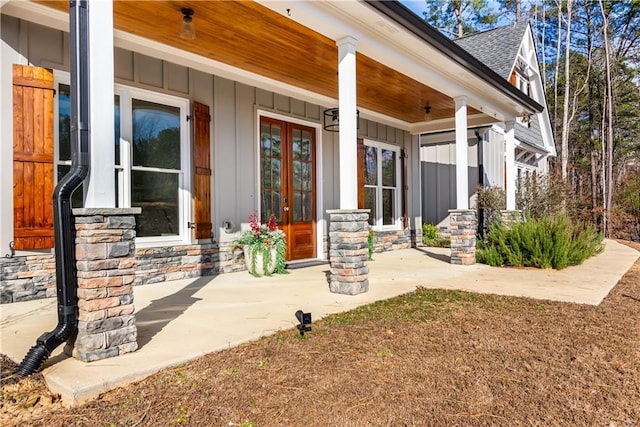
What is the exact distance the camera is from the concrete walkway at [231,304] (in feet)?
A: 7.63

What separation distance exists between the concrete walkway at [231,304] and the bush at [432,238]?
10.3 feet

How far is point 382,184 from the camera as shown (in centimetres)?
884

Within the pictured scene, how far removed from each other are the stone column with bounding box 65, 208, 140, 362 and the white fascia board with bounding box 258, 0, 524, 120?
2.39 meters

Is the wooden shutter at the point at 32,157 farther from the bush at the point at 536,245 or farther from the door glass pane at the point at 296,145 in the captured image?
the bush at the point at 536,245

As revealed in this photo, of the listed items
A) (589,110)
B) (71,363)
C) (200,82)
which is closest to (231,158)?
(200,82)

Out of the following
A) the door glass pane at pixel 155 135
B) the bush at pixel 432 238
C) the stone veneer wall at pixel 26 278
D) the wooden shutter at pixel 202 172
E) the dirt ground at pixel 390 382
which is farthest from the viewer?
the bush at pixel 432 238

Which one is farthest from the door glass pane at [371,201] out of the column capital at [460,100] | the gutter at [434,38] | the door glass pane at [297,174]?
the gutter at [434,38]

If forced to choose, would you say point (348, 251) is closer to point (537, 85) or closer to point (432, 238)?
point (432, 238)

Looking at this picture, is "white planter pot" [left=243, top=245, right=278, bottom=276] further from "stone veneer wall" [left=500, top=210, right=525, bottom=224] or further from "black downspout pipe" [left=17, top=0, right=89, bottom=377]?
"stone veneer wall" [left=500, top=210, right=525, bottom=224]

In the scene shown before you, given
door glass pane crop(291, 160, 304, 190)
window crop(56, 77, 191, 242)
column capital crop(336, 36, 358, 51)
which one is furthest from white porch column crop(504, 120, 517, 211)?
window crop(56, 77, 191, 242)

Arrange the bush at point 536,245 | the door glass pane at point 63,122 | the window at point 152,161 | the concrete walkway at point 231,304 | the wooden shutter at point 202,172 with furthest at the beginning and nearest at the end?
the bush at point 536,245 < the wooden shutter at point 202,172 < the window at point 152,161 < the door glass pane at point 63,122 < the concrete walkway at point 231,304

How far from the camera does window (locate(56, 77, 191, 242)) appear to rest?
4.68 metres

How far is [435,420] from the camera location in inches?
74.2

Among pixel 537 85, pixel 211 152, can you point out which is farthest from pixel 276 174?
pixel 537 85
